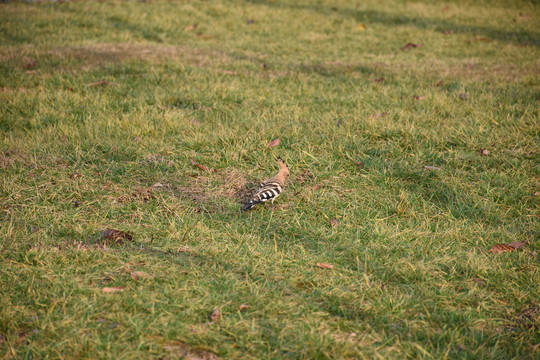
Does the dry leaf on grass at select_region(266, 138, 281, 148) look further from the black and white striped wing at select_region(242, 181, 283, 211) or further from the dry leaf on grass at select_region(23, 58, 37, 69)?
the dry leaf on grass at select_region(23, 58, 37, 69)

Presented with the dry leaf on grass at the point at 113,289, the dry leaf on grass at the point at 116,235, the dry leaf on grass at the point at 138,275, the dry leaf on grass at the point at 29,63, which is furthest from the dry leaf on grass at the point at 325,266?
the dry leaf on grass at the point at 29,63

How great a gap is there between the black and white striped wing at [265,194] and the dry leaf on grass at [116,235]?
954 millimetres

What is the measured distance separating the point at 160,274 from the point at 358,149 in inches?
102

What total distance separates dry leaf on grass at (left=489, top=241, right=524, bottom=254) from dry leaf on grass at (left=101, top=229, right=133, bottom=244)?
8.81 ft

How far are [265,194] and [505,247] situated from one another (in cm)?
185

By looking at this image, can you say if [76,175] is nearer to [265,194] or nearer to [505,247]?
[265,194]

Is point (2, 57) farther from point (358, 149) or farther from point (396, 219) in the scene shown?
point (396, 219)

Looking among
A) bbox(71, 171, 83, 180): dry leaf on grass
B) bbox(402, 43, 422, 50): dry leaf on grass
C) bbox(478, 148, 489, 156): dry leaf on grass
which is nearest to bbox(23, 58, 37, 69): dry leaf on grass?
bbox(71, 171, 83, 180): dry leaf on grass

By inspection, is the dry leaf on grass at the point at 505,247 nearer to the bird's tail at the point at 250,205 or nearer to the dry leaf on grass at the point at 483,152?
the dry leaf on grass at the point at 483,152

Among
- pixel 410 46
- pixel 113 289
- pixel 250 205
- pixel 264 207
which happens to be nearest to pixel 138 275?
pixel 113 289

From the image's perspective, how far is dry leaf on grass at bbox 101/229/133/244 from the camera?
11.9 feet

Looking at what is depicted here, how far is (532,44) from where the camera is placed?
32.0 ft

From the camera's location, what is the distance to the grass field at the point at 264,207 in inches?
110

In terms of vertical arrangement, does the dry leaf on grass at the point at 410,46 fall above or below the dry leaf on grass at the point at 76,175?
above
